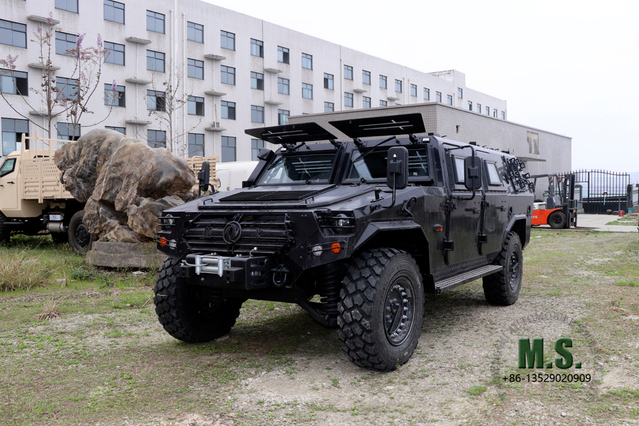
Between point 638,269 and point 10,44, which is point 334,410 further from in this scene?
point 10,44

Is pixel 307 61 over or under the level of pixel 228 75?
over

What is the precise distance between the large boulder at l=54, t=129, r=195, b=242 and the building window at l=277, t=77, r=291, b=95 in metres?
31.0

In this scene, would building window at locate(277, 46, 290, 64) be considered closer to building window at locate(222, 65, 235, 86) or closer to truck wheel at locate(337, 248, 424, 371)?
building window at locate(222, 65, 235, 86)

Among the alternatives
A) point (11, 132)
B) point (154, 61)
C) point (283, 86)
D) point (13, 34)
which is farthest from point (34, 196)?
point (283, 86)

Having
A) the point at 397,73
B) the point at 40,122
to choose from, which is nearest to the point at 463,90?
the point at 397,73

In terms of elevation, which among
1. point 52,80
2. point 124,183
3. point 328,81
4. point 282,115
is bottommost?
point 124,183

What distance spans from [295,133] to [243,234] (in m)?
1.95

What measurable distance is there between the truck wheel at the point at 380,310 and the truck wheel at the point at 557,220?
18.3 meters

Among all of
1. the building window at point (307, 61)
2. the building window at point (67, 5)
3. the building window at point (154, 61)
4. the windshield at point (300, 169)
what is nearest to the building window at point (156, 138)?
the building window at point (154, 61)

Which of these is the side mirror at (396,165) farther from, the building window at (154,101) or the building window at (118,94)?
the building window at (154,101)

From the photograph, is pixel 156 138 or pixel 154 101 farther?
pixel 156 138

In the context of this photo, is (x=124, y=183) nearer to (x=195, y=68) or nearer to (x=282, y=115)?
(x=195, y=68)

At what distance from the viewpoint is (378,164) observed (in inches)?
226

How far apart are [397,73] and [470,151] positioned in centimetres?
4760
